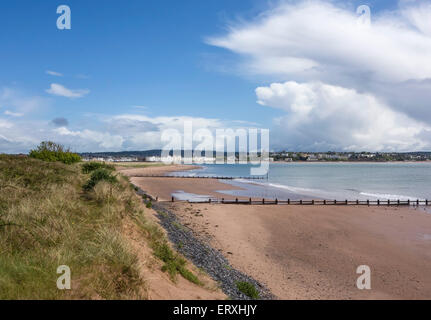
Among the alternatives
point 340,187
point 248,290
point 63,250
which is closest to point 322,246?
point 248,290

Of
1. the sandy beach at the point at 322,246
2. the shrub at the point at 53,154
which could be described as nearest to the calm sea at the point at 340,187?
the sandy beach at the point at 322,246

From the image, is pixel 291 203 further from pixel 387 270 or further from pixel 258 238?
pixel 387 270

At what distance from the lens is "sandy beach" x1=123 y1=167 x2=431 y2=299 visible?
489 inches

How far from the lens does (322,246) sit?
18.0 m

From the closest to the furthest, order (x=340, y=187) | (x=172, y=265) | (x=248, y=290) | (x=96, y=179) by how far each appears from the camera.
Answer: (x=172, y=265)
(x=248, y=290)
(x=96, y=179)
(x=340, y=187)

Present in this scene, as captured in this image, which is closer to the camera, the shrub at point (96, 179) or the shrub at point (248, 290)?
the shrub at point (248, 290)

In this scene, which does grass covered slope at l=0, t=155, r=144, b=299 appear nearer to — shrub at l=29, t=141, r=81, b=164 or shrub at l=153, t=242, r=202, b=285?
shrub at l=153, t=242, r=202, b=285

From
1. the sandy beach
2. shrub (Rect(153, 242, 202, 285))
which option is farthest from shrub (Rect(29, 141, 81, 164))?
shrub (Rect(153, 242, 202, 285))

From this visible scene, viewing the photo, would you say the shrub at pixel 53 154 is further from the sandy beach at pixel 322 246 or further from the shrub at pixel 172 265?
the shrub at pixel 172 265

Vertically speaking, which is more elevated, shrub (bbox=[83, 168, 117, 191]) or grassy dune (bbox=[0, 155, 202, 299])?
shrub (bbox=[83, 168, 117, 191])

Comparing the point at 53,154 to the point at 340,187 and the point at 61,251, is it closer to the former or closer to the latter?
the point at 61,251

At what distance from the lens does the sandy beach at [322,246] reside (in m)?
12.4

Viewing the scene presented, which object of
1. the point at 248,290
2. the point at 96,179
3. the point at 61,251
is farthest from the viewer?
the point at 96,179

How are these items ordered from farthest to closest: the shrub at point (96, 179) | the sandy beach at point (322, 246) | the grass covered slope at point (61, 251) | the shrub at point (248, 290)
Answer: the shrub at point (96, 179) → the sandy beach at point (322, 246) → the shrub at point (248, 290) → the grass covered slope at point (61, 251)
